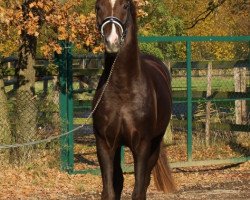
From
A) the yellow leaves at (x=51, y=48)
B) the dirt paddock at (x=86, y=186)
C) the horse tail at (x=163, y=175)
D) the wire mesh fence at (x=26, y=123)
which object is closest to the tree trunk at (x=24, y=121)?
the wire mesh fence at (x=26, y=123)

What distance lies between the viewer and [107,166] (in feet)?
22.0

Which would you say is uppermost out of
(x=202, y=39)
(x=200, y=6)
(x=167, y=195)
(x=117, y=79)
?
(x=200, y=6)

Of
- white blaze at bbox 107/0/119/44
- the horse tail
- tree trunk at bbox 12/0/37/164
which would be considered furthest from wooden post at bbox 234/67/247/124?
white blaze at bbox 107/0/119/44

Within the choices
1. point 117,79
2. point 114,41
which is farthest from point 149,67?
point 114,41

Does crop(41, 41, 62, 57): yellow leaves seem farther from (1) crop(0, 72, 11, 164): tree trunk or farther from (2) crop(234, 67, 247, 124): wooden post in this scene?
(2) crop(234, 67, 247, 124): wooden post

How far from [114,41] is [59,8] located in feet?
15.2

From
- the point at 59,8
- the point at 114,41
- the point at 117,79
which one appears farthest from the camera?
the point at 59,8

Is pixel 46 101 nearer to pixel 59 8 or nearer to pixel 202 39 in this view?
pixel 59 8

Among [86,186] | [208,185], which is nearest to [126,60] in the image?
[86,186]

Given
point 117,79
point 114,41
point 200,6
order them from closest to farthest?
point 114,41, point 117,79, point 200,6

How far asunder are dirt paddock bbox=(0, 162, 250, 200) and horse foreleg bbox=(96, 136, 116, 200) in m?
2.87

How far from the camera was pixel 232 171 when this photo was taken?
12.2 meters

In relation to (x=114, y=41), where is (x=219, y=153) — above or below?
below

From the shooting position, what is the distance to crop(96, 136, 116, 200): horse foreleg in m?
6.71
